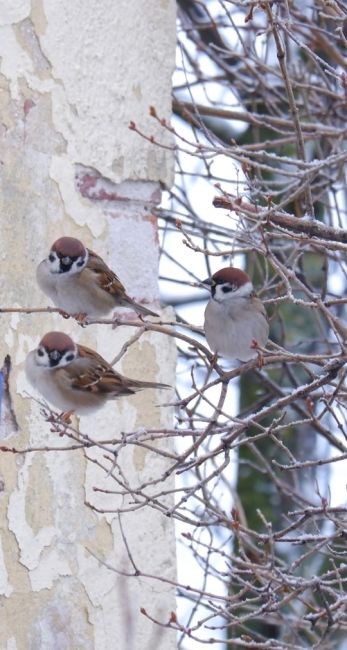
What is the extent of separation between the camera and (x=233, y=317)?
2.94 m

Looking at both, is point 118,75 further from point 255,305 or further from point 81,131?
point 255,305

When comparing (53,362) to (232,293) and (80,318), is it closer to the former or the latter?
(80,318)

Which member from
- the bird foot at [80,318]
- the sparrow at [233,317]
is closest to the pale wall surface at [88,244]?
the bird foot at [80,318]

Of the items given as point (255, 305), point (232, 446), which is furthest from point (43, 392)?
point (255, 305)

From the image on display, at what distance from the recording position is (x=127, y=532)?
2.83m

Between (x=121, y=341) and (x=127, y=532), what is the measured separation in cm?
41

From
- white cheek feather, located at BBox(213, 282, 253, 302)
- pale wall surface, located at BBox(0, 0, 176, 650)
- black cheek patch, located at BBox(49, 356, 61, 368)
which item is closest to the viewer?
black cheek patch, located at BBox(49, 356, 61, 368)

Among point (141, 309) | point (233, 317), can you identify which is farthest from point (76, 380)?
point (233, 317)


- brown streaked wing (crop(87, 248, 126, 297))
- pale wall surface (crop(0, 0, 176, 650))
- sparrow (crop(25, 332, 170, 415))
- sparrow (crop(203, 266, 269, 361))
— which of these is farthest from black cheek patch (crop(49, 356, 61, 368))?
sparrow (crop(203, 266, 269, 361))

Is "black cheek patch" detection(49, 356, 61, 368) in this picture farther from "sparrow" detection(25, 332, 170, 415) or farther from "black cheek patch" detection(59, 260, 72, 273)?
"black cheek patch" detection(59, 260, 72, 273)

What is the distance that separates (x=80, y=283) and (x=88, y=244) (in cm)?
11

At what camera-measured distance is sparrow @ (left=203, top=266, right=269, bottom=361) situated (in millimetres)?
2881

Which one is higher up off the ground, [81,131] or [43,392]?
[81,131]

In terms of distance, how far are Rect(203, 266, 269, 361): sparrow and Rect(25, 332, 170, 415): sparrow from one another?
12.2 inches
